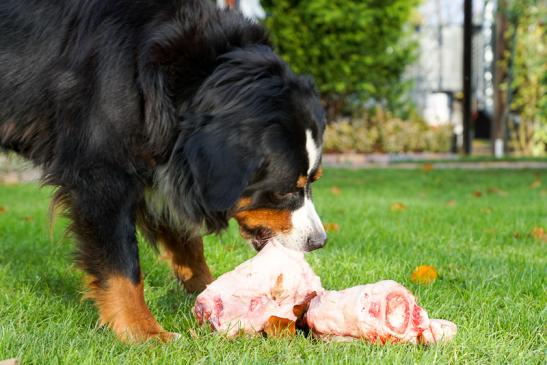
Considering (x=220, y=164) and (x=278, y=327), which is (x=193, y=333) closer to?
(x=278, y=327)

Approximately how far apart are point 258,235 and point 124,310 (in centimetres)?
61

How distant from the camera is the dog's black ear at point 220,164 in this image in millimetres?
2584

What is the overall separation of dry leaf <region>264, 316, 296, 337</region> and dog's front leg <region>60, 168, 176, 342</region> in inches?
16.8

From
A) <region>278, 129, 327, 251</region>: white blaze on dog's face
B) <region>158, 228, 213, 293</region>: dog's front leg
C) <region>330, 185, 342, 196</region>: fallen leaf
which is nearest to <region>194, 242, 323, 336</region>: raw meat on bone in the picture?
<region>278, 129, 327, 251</region>: white blaze on dog's face

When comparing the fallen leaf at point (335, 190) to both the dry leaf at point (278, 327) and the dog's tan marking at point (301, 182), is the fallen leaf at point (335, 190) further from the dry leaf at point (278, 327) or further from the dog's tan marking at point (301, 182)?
the dry leaf at point (278, 327)

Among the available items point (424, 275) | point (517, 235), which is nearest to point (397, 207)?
point (517, 235)

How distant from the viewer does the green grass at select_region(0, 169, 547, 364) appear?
7.82 ft

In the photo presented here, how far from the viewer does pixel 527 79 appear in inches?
690

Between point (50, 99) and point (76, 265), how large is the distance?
66 cm

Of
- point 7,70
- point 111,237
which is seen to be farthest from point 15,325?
point 7,70

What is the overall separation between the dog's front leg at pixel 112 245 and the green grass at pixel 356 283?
0.35ft

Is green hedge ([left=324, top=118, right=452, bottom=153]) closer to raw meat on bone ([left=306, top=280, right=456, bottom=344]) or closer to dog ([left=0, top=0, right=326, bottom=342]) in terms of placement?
dog ([left=0, top=0, right=326, bottom=342])

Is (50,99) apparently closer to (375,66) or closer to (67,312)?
(67,312)

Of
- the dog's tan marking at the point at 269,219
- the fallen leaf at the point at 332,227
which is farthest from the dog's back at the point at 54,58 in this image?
the fallen leaf at the point at 332,227
